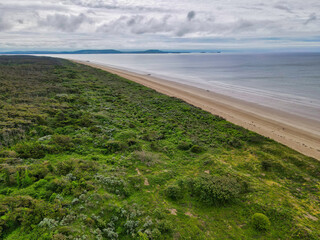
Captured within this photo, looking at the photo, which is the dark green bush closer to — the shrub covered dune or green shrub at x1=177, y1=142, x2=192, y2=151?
the shrub covered dune

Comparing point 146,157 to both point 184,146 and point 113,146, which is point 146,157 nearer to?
point 113,146

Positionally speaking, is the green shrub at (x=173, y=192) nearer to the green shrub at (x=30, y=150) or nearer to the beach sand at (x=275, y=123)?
the green shrub at (x=30, y=150)

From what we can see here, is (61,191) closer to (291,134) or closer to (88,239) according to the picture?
(88,239)

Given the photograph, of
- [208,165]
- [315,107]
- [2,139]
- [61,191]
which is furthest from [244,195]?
[315,107]

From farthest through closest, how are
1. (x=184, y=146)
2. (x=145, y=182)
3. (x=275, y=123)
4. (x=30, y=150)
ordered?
(x=275, y=123) < (x=184, y=146) < (x=30, y=150) < (x=145, y=182)

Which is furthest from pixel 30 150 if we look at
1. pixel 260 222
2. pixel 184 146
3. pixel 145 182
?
pixel 260 222

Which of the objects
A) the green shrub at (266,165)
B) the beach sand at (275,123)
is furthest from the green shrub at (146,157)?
the beach sand at (275,123)

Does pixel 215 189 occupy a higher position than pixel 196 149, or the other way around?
pixel 215 189
